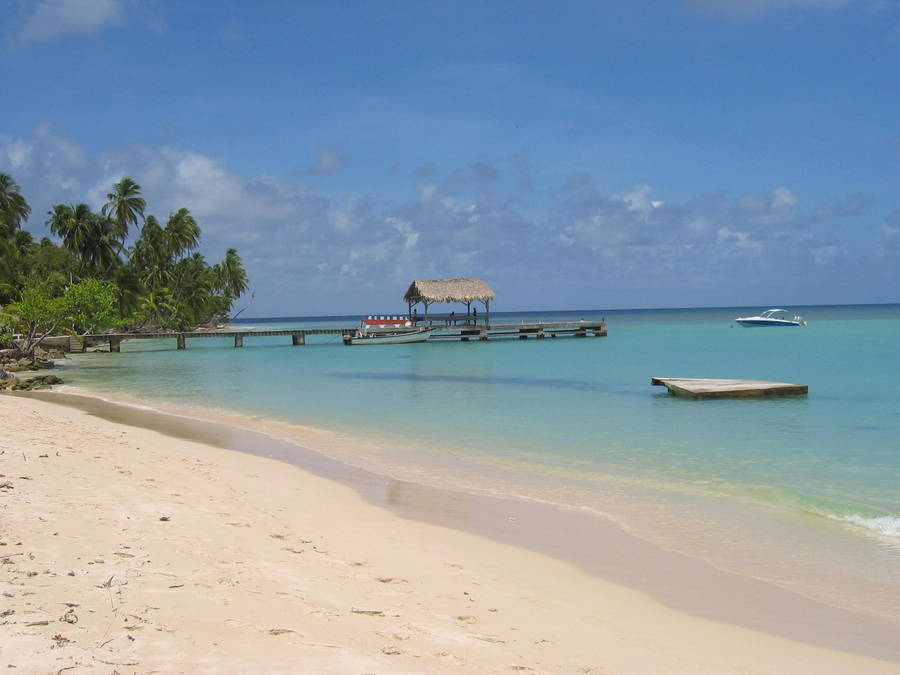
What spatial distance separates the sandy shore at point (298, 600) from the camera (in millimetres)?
2951

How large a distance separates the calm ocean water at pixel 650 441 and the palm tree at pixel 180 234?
94.0 ft

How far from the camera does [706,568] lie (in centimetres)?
518

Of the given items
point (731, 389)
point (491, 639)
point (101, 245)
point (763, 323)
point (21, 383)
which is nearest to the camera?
point (491, 639)

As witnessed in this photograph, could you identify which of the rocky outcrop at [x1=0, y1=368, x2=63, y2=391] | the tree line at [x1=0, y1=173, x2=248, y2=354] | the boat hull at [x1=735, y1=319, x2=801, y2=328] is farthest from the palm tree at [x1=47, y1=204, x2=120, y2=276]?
the boat hull at [x1=735, y1=319, x2=801, y2=328]

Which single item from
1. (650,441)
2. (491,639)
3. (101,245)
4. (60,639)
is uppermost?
(101,245)

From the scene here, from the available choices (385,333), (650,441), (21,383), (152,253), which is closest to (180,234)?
(152,253)

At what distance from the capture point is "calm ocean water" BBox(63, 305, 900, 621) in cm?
596

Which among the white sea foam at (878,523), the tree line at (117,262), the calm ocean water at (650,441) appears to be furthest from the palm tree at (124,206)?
the white sea foam at (878,523)

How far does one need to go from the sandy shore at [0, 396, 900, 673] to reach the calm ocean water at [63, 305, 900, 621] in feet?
4.81

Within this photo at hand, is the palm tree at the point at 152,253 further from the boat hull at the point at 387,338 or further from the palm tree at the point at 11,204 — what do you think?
the boat hull at the point at 387,338

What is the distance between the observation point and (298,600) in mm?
3744

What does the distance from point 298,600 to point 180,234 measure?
55.3 meters

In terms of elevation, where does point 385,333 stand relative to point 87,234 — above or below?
below

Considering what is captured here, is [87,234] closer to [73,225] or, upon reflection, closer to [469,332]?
[73,225]
